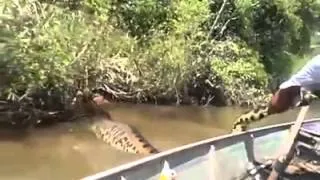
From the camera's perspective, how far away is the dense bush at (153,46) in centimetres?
1573

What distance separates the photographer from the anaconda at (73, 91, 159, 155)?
549 inches

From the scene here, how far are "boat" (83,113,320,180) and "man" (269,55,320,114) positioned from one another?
0.79 m

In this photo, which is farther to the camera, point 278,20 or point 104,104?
point 278,20

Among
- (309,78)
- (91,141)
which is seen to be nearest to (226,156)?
(309,78)

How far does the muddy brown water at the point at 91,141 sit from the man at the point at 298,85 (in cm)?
864

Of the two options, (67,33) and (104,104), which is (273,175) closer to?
(67,33)

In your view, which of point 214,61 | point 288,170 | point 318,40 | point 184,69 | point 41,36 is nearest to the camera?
point 288,170

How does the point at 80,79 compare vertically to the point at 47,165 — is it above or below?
above

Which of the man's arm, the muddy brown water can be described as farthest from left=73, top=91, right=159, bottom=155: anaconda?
the man's arm

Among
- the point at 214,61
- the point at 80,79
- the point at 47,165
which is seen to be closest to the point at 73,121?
the point at 80,79

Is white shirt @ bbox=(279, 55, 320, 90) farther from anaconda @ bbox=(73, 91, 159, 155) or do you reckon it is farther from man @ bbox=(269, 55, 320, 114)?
anaconda @ bbox=(73, 91, 159, 155)

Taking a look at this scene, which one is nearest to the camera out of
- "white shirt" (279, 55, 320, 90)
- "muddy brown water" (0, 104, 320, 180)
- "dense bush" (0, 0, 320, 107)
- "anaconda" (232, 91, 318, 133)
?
"white shirt" (279, 55, 320, 90)

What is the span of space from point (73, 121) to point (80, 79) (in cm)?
125

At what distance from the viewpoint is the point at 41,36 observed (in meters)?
15.6
